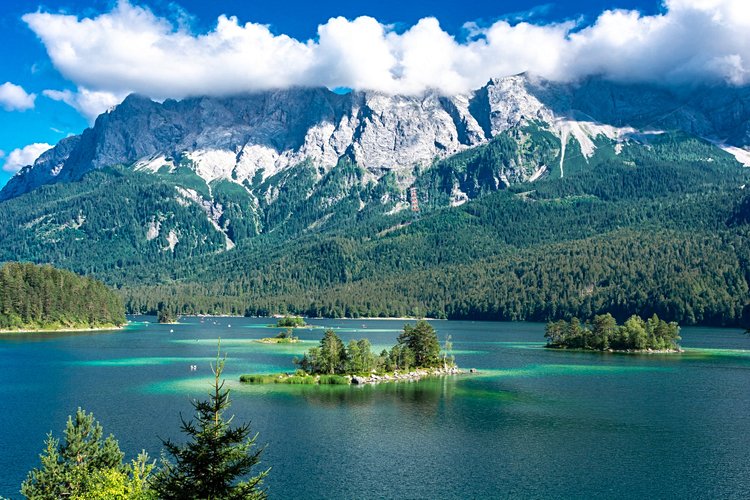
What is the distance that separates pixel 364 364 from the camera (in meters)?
138

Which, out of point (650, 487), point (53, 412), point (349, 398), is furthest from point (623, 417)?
point (53, 412)

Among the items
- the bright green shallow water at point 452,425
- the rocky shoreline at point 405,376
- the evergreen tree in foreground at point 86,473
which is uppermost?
the evergreen tree in foreground at point 86,473

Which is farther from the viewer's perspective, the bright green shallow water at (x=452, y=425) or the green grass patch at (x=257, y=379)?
the green grass patch at (x=257, y=379)

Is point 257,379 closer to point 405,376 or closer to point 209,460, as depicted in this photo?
point 405,376

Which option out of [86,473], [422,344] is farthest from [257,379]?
[86,473]

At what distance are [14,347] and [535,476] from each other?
159 metres

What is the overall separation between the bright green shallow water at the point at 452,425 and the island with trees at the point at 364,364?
6.61 m

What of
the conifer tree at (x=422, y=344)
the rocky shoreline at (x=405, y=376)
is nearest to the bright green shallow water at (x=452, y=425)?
the rocky shoreline at (x=405, y=376)

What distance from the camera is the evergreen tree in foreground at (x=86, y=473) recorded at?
138ft

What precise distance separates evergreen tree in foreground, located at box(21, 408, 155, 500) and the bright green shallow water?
1800 centimetres

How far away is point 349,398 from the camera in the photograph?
374 feet

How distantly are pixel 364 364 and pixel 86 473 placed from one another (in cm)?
9427

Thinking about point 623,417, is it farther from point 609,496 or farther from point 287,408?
point 287,408

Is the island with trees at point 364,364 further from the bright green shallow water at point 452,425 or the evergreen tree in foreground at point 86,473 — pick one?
the evergreen tree in foreground at point 86,473
